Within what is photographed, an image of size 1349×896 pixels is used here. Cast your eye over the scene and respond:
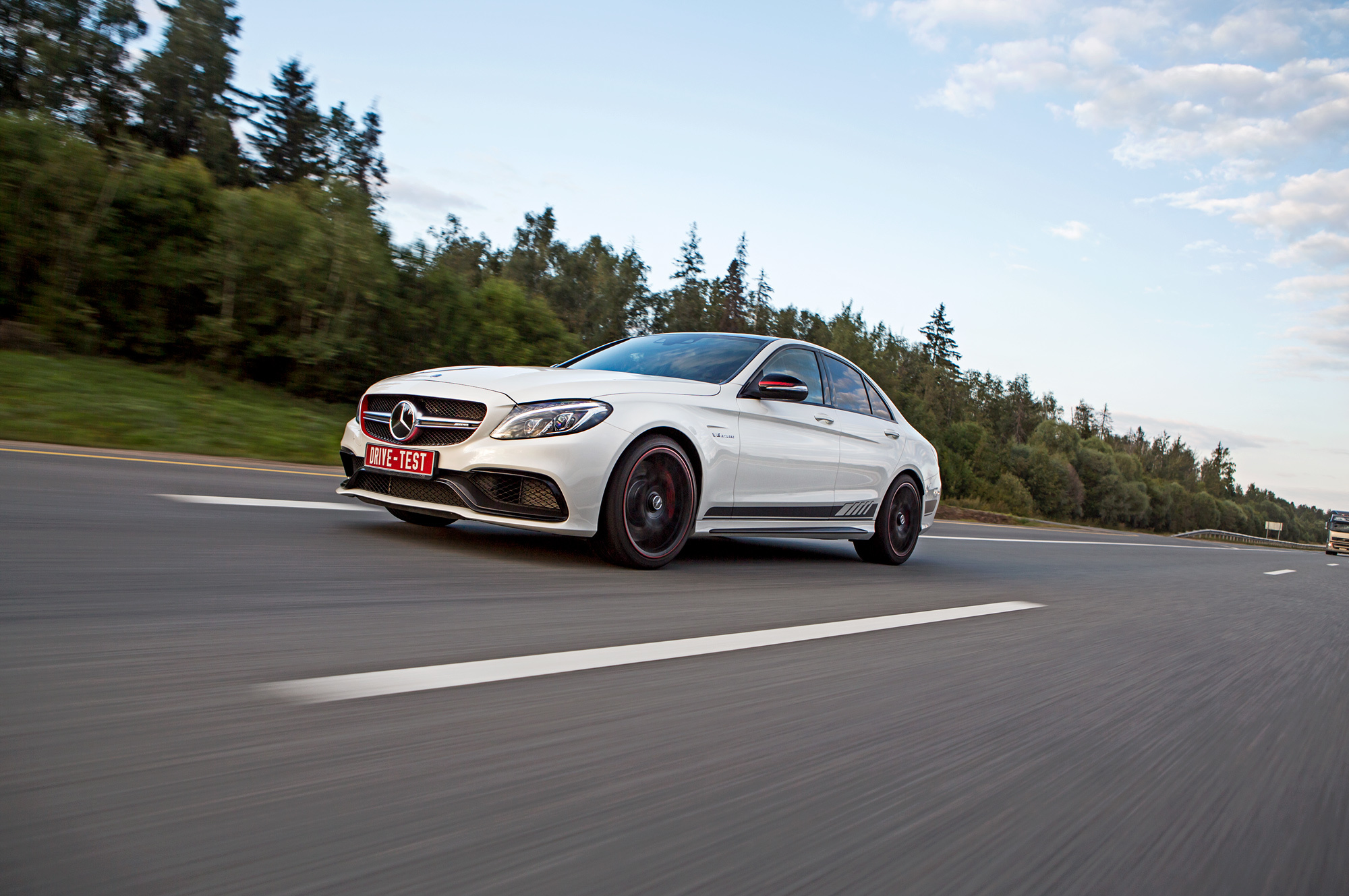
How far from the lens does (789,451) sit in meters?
6.72

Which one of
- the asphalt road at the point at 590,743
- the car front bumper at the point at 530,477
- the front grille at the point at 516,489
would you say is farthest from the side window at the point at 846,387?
the front grille at the point at 516,489

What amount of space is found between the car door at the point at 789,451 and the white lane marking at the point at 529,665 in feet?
5.68

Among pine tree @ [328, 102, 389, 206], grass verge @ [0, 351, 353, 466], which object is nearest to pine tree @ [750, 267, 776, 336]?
pine tree @ [328, 102, 389, 206]

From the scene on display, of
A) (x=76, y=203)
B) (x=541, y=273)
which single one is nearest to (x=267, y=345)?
(x=76, y=203)

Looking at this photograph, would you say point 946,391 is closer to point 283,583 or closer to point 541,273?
point 541,273

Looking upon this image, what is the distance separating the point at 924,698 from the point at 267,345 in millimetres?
20960

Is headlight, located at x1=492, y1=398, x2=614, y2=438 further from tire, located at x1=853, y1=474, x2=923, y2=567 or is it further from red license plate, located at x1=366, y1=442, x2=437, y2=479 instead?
tire, located at x1=853, y1=474, x2=923, y2=567

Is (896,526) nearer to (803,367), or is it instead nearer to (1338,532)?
(803,367)

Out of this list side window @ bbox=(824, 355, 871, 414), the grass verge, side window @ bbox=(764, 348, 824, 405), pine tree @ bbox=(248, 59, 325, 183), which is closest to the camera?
side window @ bbox=(764, 348, 824, 405)

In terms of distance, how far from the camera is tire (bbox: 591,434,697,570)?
541 cm

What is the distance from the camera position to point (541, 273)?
94.8m

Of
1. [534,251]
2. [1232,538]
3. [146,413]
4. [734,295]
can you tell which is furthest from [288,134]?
[1232,538]

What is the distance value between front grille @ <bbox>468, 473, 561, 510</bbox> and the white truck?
156ft

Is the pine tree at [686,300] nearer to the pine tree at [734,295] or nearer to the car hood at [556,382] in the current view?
the pine tree at [734,295]
